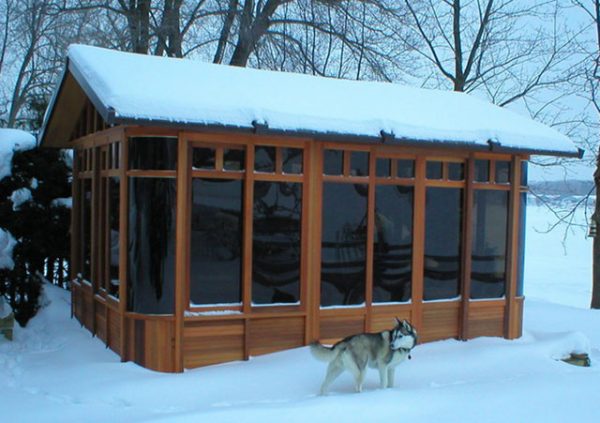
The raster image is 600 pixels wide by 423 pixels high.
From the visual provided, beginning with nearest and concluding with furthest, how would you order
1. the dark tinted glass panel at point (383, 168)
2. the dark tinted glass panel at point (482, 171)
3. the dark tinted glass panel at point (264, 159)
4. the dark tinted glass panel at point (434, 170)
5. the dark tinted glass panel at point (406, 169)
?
the dark tinted glass panel at point (264, 159)
the dark tinted glass panel at point (383, 168)
the dark tinted glass panel at point (406, 169)
the dark tinted glass panel at point (434, 170)
the dark tinted glass panel at point (482, 171)

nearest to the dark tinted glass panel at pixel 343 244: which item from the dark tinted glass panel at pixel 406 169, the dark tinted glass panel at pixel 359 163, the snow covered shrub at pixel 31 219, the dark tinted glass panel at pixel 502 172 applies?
the dark tinted glass panel at pixel 359 163

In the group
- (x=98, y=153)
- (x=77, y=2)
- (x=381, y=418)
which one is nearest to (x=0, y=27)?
(x=77, y=2)

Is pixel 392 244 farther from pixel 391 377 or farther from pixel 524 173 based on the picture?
pixel 524 173

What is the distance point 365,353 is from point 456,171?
318 cm

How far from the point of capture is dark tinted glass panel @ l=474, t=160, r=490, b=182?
878 centimetres

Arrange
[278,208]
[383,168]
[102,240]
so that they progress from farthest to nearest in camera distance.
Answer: [102,240], [383,168], [278,208]

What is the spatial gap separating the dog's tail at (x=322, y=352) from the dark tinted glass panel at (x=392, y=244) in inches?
74.8

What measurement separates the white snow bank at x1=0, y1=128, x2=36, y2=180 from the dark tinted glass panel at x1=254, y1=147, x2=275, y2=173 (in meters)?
4.61

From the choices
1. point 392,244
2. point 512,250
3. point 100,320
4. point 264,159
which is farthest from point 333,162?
point 100,320

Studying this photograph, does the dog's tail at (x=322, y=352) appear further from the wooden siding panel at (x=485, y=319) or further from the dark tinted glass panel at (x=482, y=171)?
the dark tinted glass panel at (x=482, y=171)

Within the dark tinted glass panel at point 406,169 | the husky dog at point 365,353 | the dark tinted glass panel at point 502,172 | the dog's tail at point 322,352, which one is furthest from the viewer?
the dark tinted glass panel at point 502,172

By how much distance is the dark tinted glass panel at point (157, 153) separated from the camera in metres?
6.93

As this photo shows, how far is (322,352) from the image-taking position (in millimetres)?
6336

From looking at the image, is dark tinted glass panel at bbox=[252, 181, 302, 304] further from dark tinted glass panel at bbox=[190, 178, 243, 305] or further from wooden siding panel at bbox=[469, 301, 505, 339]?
wooden siding panel at bbox=[469, 301, 505, 339]
